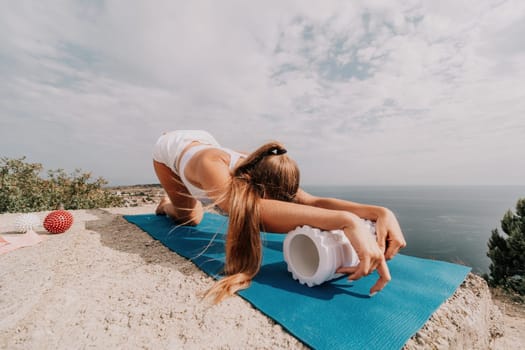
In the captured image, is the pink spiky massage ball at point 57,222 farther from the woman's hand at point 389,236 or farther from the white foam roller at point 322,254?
the woman's hand at point 389,236

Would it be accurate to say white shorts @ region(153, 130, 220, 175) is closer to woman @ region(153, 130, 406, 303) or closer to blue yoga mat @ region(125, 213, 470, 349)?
woman @ region(153, 130, 406, 303)

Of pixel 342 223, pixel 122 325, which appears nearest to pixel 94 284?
pixel 122 325

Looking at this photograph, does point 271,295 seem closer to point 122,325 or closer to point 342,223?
point 342,223

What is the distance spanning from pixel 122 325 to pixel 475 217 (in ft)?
364

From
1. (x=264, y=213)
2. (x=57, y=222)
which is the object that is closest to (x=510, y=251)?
(x=264, y=213)

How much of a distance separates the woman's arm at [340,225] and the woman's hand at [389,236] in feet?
0.71

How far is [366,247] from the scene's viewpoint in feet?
4.46

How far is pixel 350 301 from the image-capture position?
150cm

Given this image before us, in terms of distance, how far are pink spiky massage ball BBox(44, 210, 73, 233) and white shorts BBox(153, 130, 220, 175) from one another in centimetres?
119

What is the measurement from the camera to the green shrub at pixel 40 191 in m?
4.76

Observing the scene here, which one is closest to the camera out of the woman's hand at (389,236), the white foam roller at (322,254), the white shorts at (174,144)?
the white foam roller at (322,254)

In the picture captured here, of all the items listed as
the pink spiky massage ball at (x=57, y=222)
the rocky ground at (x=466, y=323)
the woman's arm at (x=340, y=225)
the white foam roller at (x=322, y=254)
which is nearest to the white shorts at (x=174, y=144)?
the pink spiky massage ball at (x=57, y=222)

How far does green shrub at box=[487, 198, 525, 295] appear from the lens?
930 cm

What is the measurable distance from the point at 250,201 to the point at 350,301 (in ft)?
2.77
